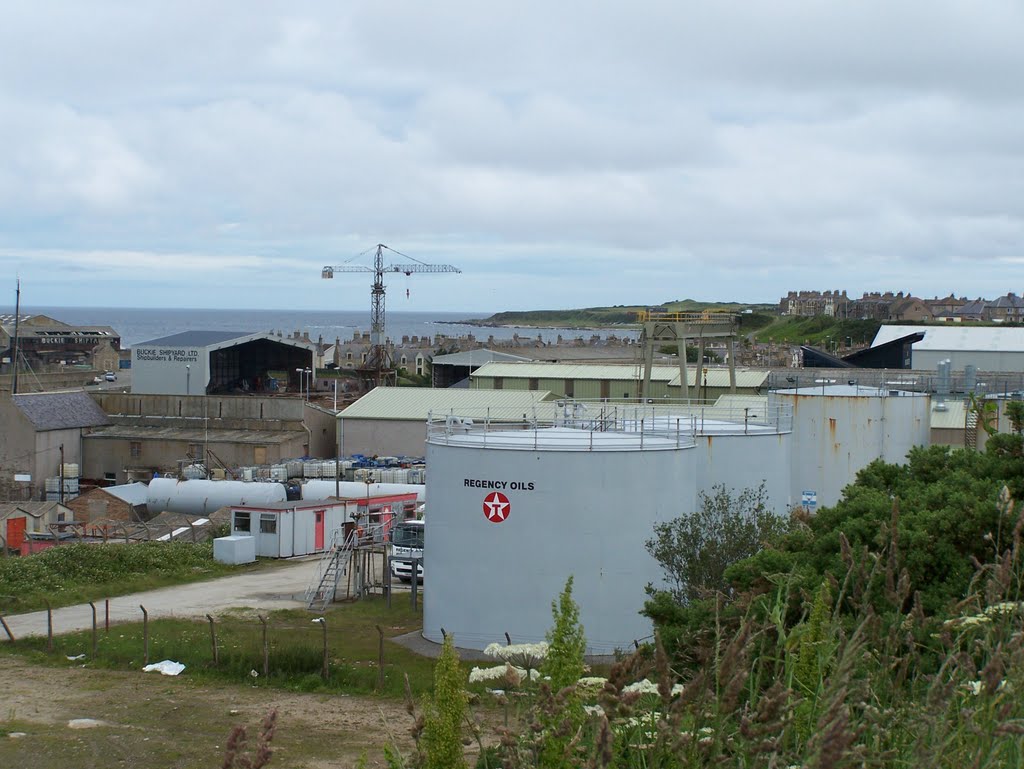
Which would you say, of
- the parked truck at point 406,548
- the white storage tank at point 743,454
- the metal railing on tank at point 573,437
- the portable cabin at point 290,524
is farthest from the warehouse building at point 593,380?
the metal railing on tank at point 573,437

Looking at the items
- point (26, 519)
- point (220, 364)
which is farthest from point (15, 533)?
point (220, 364)

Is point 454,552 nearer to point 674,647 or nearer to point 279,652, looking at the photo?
point 279,652

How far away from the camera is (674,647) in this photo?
15.7m

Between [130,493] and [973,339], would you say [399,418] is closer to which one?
[130,493]

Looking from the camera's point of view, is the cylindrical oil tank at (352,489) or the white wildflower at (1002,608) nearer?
the white wildflower at (1002,608)

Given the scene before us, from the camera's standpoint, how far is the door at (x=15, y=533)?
140 ft

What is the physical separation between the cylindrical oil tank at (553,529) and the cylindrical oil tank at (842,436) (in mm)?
10575

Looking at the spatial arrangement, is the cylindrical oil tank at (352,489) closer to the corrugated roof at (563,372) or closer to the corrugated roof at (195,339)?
the corrugated roof at (563,372)

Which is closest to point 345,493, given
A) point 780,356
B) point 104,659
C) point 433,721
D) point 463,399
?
point 463,399

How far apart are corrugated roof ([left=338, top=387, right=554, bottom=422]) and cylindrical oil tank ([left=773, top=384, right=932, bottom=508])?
2401cm

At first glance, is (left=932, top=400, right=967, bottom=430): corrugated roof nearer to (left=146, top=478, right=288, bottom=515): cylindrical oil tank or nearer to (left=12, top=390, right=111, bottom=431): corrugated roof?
(left=146, top=478, right=288, bottom=515): cylindrical oil tank

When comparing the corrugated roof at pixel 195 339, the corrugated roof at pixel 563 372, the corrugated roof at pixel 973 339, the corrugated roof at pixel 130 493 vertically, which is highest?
the corrugated roof at pixel 973 339

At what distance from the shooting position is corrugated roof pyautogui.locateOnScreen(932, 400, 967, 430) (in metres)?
39.4

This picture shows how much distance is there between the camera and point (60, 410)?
5812cm
